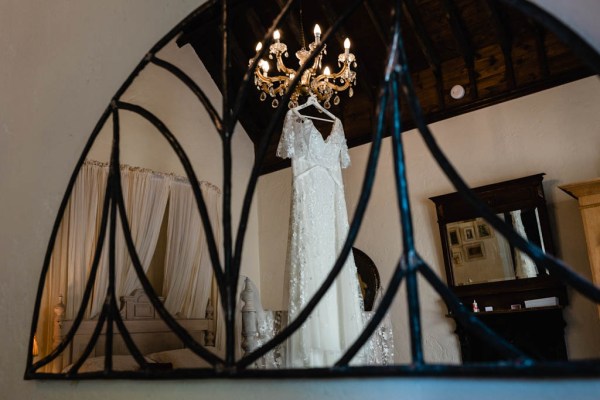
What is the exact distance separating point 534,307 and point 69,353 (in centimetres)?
367

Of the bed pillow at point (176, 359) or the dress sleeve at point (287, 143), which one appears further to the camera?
the bed pillow at point (176, 359)

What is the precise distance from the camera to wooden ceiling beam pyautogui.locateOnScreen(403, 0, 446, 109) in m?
4.73

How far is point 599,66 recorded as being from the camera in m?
0.57

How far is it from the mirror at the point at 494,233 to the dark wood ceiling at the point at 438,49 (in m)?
0.91

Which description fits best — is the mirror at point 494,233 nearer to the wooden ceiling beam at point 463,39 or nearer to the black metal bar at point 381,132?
the wooden ceiling beam at point 463,39

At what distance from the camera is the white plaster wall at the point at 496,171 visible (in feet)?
14.1

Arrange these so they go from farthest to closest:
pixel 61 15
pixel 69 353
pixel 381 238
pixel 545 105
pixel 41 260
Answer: pixel 381 238, pixel 545 105, pixel 69 353, pixel 61 15, pixel 41 260

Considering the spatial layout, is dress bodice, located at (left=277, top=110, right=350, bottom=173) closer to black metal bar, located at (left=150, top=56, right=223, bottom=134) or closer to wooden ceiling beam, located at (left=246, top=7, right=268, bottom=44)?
wooden ceiling beam, located at (left=246, top=7, right=268, bottom=44)

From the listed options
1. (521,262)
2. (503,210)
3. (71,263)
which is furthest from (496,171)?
(71,263)

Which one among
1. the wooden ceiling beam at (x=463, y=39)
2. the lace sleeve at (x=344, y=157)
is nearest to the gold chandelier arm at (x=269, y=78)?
the lace sleeve at (x=344, y=157)

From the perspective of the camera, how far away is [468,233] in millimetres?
4695

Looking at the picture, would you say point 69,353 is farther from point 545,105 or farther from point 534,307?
point 545,105

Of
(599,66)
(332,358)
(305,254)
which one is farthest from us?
(305,254)

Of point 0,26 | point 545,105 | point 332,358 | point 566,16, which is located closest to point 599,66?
point 566,16
